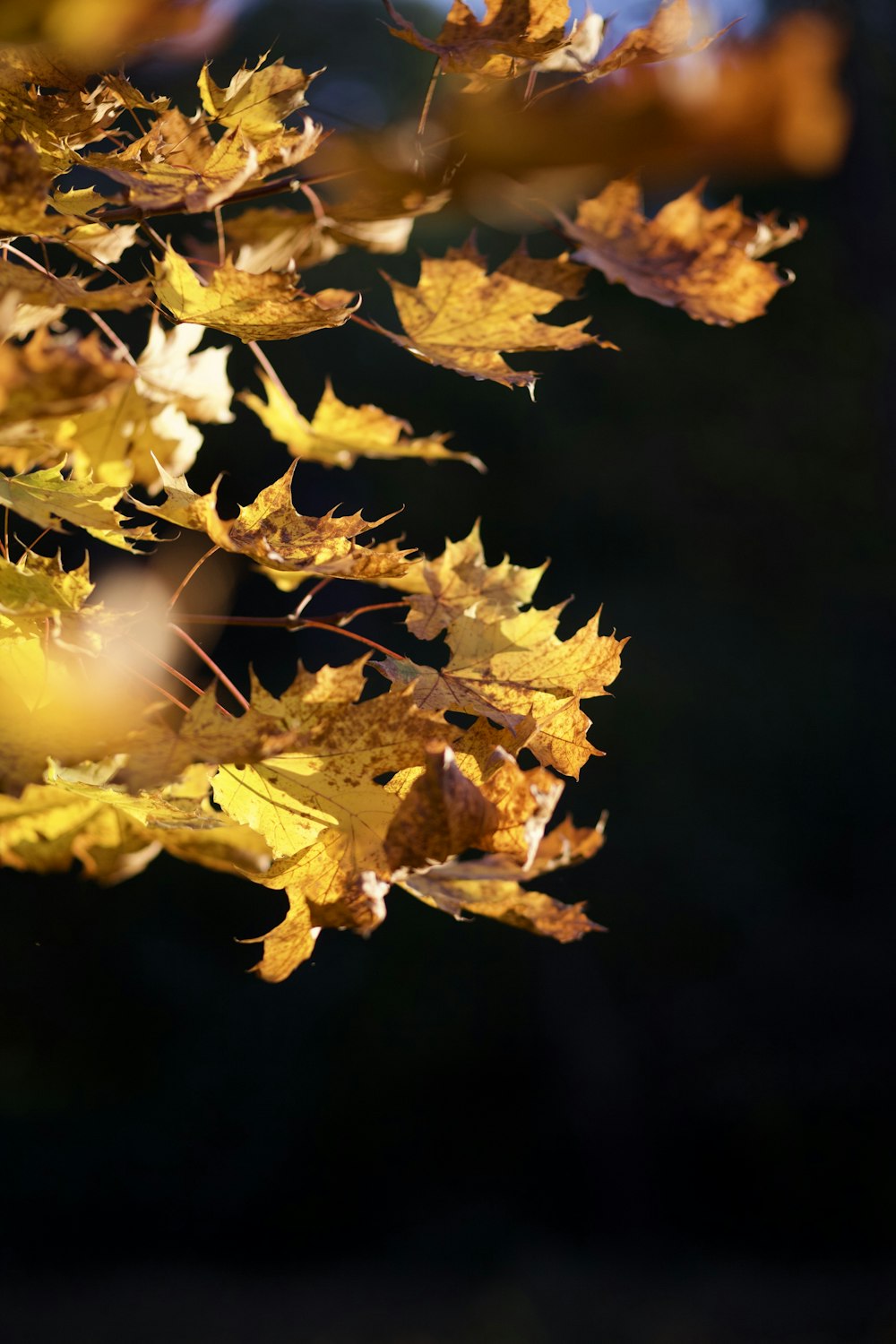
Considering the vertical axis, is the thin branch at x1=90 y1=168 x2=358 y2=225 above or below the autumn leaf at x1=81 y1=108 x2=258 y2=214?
below

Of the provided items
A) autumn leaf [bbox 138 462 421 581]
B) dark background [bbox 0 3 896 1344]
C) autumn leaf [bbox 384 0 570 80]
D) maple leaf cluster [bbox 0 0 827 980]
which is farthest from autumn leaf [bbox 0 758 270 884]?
dark background [bbox 0 3 896 1344]

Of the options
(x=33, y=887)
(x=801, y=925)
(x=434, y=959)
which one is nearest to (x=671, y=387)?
(x=801, y=925)

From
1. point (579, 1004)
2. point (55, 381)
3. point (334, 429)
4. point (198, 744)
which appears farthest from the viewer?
point (579, 1004)

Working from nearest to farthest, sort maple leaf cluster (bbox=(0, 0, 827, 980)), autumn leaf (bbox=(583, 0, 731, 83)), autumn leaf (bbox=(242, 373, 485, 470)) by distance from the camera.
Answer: maple leaf cluster (bbox=(0, 0, 827, 980)) → autumn leaf (bbox=(583, 0, 731, 83)) → autumn leaf (bbox=(242, 373, 485, 470))

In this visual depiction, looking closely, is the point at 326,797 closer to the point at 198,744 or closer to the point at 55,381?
the point at 198,744

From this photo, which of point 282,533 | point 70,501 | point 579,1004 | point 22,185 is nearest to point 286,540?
point 282,533

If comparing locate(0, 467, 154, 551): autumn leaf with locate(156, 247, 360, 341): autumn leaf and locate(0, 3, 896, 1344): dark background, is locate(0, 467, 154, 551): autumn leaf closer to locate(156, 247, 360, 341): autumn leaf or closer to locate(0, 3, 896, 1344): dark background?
locate(156, 247, 360, 341): autumn leaf

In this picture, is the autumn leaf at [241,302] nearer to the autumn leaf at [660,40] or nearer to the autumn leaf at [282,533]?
the autumn leaf at [282,533]

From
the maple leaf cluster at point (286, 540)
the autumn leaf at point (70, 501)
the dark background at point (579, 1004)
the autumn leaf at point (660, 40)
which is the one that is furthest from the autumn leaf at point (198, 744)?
the dark background at point (579, 1004)
